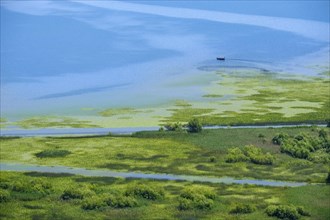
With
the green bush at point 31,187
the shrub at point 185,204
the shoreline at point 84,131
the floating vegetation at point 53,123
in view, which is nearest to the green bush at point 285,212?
the shrub at point 185,204

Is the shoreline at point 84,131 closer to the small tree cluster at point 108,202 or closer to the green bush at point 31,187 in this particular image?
the green bush at point 31,187

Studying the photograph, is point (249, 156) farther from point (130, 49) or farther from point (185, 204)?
Result: point (130, 49)

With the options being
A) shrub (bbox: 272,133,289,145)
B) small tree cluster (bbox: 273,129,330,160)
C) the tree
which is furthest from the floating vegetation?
small tree cluster (bbox: 273,129,330,160)

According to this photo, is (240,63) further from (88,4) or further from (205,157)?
(88,4)

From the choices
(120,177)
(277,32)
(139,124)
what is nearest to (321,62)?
(277,32)

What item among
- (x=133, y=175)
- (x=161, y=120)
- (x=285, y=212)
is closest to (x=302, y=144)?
(x=133, y=175)

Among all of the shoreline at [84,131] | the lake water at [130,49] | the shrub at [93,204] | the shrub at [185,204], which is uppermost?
the lake water at [130,49]
